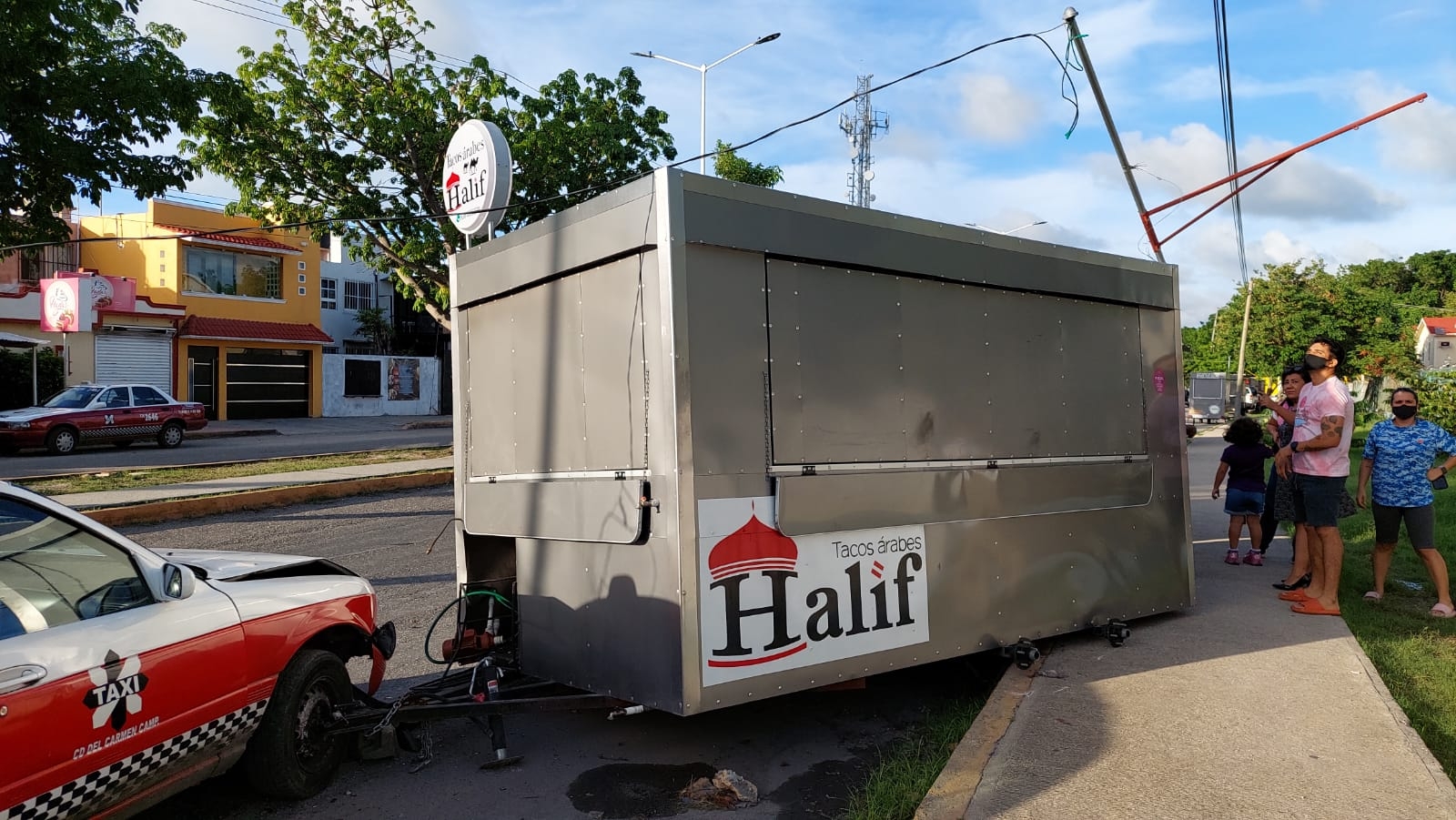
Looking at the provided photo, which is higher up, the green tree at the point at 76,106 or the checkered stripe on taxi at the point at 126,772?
the green tree at the point at 76,106

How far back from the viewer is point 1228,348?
5759 cm

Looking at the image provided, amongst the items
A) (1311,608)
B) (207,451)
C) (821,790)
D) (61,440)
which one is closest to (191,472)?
(207,451)

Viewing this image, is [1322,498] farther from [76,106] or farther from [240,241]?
[240,241]

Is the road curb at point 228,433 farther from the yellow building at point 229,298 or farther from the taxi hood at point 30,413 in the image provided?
the taxi hood at point 30,413

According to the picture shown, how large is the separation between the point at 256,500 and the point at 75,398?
452 inches

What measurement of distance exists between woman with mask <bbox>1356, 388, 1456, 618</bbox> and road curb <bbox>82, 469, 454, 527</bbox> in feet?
34.4

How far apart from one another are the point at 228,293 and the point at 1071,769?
Result: 35438mm

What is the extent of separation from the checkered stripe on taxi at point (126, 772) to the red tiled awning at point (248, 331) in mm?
31537

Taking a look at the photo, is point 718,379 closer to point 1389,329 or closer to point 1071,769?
point 1071,769

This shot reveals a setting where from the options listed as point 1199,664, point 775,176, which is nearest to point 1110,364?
point 1199,664

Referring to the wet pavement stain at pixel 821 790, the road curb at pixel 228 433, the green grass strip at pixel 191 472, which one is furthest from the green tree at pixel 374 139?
the wet pavement stain at pixel 821 790

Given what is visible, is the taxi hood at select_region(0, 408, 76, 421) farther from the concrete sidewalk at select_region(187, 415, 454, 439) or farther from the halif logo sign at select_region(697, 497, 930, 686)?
the halif logo sign at select_region(697, 497, 930, 686)

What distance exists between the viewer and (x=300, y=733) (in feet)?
14.3

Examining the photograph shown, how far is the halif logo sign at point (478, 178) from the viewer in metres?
8.04
